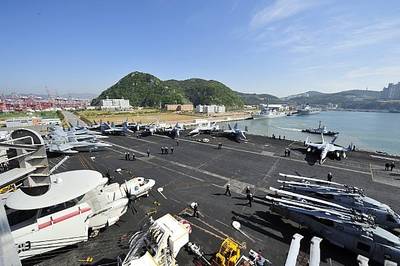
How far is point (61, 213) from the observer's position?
45.8 ft

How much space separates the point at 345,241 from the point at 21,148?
1979cm

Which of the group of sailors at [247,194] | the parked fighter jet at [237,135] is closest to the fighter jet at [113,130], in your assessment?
the parked fighter jet at [237,135]

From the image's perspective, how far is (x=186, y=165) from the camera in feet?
112

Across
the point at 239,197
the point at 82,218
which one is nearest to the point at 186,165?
the point at 239,197

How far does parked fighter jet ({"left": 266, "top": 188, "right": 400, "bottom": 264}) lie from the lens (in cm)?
1327

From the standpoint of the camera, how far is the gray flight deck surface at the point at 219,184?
15.5 meters

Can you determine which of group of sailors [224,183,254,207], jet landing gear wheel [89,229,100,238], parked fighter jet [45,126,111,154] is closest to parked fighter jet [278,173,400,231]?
group of sailors [224,183,254,207]

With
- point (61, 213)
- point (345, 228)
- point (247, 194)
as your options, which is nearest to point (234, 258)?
point (345, 228)

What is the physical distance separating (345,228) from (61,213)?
777 inches

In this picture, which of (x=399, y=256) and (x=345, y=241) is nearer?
(x=399, y=256)

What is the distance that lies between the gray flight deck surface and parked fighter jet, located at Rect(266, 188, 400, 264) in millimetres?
1166

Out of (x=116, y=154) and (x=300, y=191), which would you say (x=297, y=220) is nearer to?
(x=300, y=191)

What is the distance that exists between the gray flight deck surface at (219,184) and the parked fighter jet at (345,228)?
1.17 metres

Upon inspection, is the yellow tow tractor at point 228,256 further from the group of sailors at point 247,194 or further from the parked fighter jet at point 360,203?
the parked fighter jet at point 360,203
